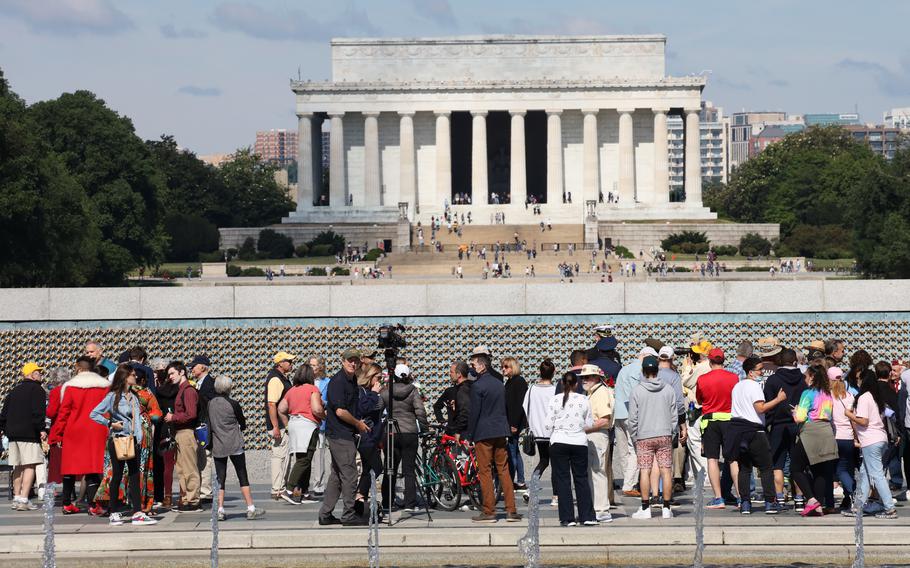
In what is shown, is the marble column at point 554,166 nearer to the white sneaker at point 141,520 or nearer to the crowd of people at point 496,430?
the crowd of people at point 496,430

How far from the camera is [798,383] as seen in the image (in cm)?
2031

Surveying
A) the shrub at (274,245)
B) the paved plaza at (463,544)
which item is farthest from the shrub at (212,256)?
the paved plaza at (463,544)

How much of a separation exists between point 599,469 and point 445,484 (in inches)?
87.9

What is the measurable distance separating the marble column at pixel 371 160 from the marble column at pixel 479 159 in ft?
22.2

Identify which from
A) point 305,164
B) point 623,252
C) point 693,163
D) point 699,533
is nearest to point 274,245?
point 305,164

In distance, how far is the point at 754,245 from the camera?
92688 millimetres

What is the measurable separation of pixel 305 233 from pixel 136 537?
275ft

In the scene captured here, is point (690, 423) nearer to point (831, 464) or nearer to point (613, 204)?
point (831, 464)

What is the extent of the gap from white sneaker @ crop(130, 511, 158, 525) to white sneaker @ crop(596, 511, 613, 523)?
5.34m

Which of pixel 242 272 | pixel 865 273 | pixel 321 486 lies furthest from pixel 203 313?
pixel 242 272

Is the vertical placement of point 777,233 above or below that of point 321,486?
above

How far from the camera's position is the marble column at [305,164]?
4405 inches

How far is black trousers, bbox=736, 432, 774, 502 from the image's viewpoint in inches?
773

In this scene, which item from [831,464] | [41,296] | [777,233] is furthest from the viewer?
[777,233]
